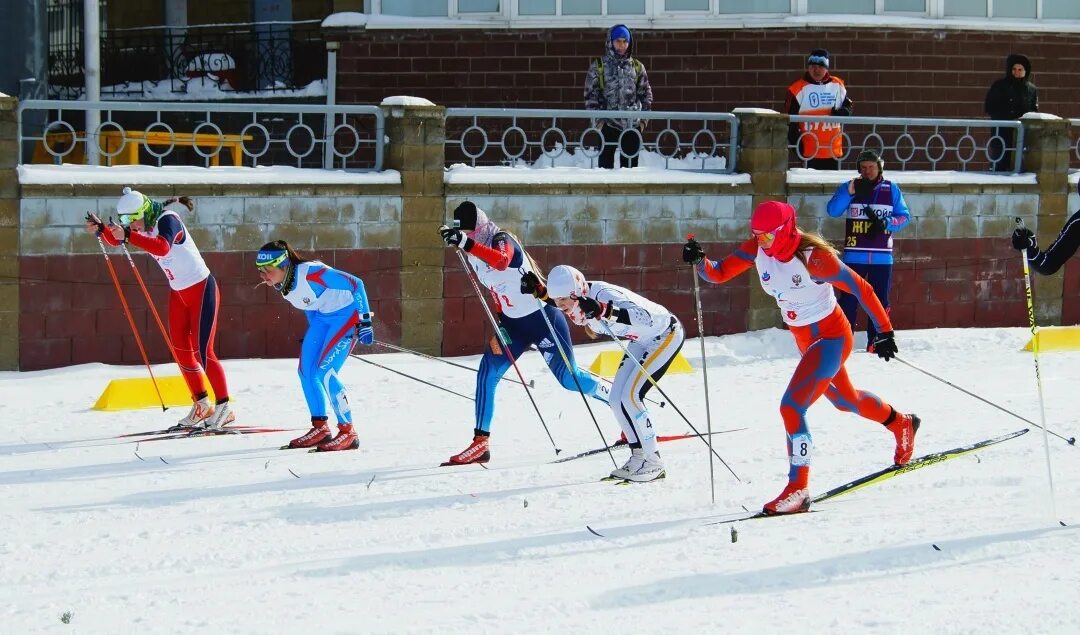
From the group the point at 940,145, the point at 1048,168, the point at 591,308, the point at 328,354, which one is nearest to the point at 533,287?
the point at 591,308

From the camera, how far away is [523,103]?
62.0ft

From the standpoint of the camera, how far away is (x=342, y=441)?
35.3 ft

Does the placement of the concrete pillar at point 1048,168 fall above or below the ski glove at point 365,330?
above

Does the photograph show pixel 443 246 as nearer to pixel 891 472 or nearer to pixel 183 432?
pixel 183 432

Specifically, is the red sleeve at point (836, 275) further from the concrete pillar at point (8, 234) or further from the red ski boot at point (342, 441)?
the concrete pillar at point (8, 234)

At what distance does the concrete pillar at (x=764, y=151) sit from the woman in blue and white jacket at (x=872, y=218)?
0.86m

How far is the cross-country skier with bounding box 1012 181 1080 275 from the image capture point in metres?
8.62

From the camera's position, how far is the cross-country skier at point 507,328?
1011 centimetres

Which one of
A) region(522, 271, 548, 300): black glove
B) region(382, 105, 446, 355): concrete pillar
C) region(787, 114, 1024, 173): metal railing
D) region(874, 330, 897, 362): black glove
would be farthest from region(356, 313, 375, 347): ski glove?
region(787, 114, 1024, 173): metal railing

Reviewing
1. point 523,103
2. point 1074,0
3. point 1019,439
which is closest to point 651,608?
point 1019,439

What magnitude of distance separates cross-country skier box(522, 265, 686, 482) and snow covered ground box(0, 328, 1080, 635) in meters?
0.23

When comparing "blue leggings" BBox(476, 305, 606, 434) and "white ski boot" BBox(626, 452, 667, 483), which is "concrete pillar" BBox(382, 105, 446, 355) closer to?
"blue leggings" BBox(476, 305, 606, 434)

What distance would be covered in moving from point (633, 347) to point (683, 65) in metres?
9.99

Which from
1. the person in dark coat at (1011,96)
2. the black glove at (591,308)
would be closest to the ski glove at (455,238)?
the black glove at (591,308)
